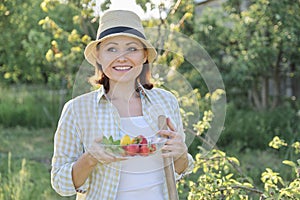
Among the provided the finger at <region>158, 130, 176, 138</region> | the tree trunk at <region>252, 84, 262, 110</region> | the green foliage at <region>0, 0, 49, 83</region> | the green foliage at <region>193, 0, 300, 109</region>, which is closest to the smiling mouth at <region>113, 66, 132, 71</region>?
the finger at <region>158, 130, 176, 138</region>

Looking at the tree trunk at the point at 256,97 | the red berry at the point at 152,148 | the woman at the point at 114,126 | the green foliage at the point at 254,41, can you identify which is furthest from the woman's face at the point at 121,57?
the tree trunk at the point at 256,97

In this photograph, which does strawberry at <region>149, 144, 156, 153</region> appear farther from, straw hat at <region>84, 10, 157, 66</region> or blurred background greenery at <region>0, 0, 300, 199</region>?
blurred background greenery at <region>0, 0, 300, 199</region>

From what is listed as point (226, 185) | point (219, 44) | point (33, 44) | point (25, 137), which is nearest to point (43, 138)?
point (25, 137)

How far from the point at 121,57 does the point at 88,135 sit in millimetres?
242

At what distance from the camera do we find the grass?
3537 millimetres

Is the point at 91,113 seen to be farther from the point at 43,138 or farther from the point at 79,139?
the point at 43,138

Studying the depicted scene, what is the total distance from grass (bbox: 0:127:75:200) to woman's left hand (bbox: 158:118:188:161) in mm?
2071

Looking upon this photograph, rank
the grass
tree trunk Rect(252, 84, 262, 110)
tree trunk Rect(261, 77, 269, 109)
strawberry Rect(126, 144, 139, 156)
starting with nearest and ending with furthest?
strawberry Rect(126, 144, 139, 156) < the grass < tree trunk Rect(261, 77, 269, 109) < tree trunk Rect(252, 84, 262, 110)

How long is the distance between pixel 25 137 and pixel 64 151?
5.88 meters

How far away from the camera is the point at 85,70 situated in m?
1.63

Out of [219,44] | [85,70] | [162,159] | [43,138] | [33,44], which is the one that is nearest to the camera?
[162,159]

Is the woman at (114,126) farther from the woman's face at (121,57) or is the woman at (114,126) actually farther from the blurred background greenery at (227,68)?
the blurred background greenery at (227,68)

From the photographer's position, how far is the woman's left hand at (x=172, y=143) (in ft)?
4.72

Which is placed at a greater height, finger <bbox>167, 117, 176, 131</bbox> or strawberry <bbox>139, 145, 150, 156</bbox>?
finger <bbox>167, 117, 176, 131</bbox>
